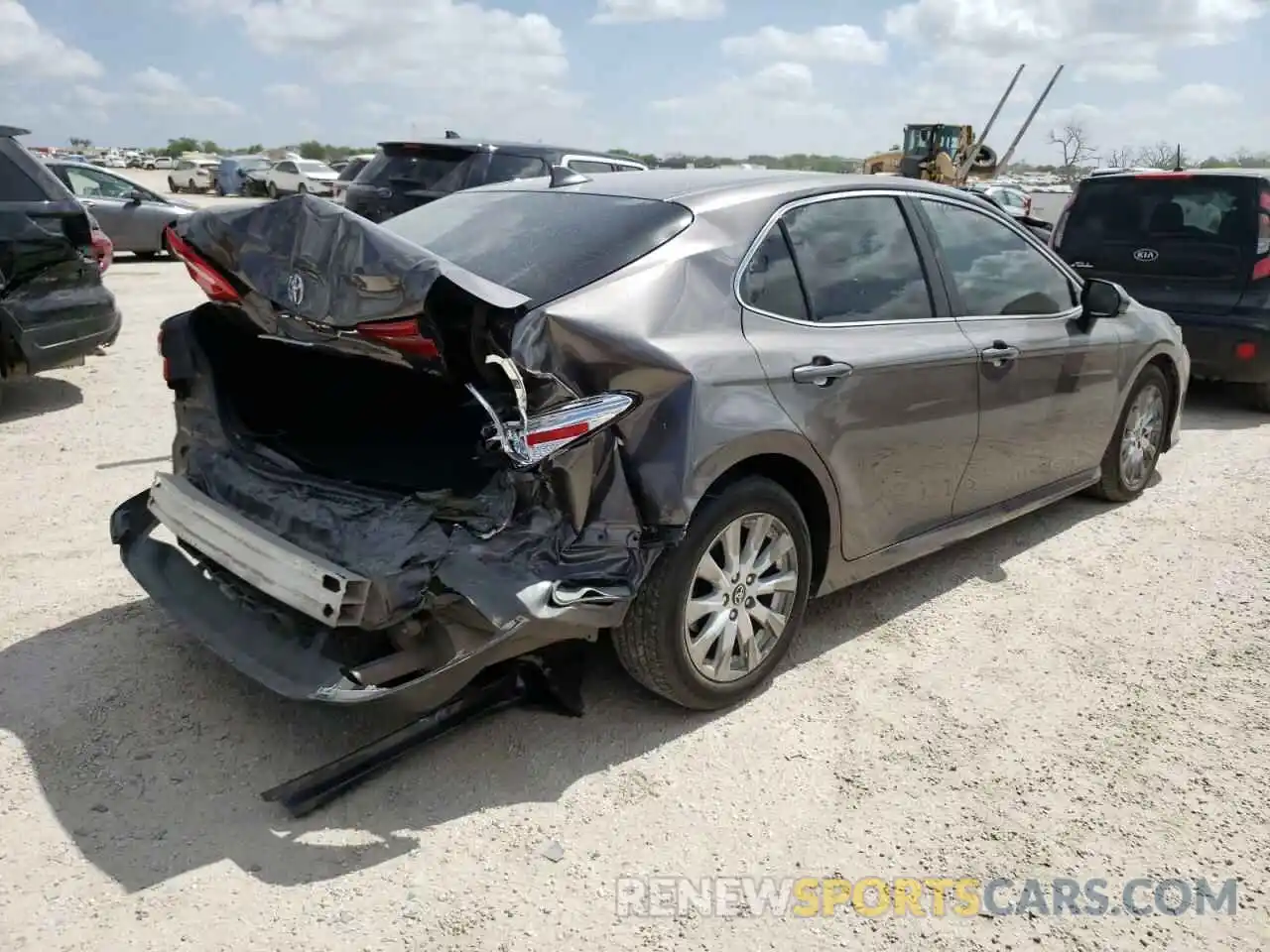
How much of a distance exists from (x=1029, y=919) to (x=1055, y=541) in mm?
2906

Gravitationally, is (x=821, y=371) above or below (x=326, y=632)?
above

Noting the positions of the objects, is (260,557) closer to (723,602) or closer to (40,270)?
(723,602)

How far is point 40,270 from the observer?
6.84 meters

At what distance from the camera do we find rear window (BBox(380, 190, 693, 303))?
3182 millimetres

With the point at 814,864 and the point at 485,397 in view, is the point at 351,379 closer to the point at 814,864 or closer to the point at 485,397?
the point at 485,397

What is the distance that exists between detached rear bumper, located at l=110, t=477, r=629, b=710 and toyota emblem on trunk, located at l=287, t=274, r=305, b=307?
0.70 metres

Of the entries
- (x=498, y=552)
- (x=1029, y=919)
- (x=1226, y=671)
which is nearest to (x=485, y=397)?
(x=498, y=552)

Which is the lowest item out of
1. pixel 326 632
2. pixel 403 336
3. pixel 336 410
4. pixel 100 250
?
pixel 326 632

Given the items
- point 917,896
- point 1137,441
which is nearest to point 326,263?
point 917,896

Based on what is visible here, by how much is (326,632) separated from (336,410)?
40.7 inches

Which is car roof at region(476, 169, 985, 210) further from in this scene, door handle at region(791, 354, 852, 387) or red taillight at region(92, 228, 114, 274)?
red taillight at region(92, 228, 114, 274)

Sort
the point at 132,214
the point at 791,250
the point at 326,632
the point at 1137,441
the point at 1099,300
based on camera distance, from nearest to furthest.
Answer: the point at 326,632, the point at 791,250, the point at 1099,300, the point at 1137,441, the point at 132,214

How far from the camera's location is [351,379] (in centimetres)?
369

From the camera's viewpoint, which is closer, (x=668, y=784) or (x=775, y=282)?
(x=668, y=784)
